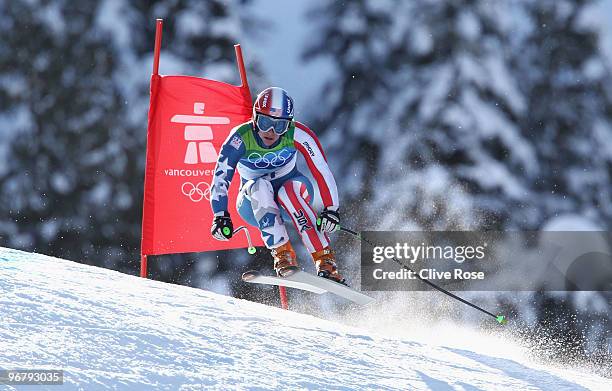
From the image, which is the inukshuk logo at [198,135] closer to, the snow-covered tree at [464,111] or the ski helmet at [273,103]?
the ski helmet at [273,103]

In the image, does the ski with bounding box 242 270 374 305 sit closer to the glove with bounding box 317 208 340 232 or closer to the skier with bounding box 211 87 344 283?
the skier with bounding box 211 87 344 283

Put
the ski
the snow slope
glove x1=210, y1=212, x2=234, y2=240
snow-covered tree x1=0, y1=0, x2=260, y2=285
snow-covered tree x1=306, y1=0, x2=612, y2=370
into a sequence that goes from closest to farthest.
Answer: the snow slope
the ski
glove x1=210, y1=212, x2=234, y2=240
snow-covered tree x1=306, y1=0, x2=612, y2=370
snow-covered tree x1=0, y1=0, x2=260, y2=285

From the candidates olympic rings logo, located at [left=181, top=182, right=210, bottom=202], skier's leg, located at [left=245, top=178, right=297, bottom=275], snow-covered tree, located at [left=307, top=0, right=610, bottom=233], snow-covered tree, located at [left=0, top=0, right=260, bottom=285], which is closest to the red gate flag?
olympic rings logo, located at [left=181, top=182, right=210, bottom=202]

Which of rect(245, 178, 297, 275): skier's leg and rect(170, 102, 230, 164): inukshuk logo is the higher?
rect(170, 102, 230, 164): inukshuk logo

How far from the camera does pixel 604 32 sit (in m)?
12.5

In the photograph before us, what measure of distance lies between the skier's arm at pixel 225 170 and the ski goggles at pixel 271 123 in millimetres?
149

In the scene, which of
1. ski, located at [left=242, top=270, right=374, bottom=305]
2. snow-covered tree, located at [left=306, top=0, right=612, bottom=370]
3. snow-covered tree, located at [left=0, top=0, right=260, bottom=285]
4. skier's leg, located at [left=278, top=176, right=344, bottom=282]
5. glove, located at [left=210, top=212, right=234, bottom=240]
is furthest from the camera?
snow-covered tree, located at [left=0, top=0, right=260, bottom=285]

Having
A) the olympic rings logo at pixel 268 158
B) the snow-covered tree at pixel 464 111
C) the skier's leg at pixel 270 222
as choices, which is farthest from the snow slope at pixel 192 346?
the snow-covered tree at pixel 464 111

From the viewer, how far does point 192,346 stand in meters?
4.13

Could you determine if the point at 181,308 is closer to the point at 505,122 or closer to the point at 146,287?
the point at 146,287

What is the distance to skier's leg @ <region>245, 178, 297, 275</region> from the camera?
529 cm

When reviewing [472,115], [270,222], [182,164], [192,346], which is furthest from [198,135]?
[472,115]

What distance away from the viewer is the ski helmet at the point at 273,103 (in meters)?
5.17

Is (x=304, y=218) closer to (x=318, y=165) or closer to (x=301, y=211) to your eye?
(x=301, y=211)
